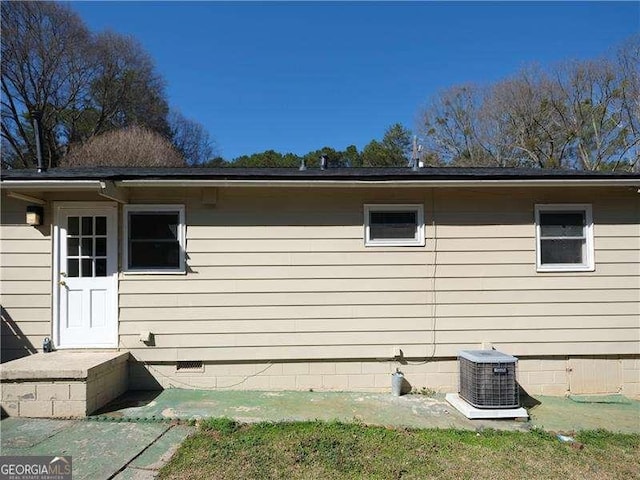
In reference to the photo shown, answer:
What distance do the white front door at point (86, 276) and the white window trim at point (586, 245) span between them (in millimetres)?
5242

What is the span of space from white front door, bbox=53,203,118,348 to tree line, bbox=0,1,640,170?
1400 cm

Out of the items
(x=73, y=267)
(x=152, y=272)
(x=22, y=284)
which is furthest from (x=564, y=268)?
(x=22, y=284)

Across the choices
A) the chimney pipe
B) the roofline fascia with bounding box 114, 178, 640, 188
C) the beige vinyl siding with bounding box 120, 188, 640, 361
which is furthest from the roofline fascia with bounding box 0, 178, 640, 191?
the chimney pipe

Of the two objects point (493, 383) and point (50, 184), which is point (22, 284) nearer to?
point (50, 184)

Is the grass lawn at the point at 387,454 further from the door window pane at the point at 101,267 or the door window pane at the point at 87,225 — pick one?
the door window pane at the point at 87,225

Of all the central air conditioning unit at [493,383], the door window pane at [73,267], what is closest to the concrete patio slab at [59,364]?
the door window pane at [73,267]

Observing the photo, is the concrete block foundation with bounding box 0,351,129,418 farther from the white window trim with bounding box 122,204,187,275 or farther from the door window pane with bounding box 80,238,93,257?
the door window pane with bounding box 80,238,93,257

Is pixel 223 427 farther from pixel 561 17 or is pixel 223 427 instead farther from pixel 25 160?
pixel 25 160

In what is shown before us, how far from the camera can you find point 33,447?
339 cm

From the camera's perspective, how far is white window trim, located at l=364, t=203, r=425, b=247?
512 centimetres

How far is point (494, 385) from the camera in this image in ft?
14.2

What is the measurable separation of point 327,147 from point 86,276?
1721 centimetres

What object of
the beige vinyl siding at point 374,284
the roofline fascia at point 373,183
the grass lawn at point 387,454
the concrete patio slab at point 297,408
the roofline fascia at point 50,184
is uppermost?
the roofline fascia at point 373,183

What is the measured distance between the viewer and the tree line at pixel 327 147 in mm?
18953
